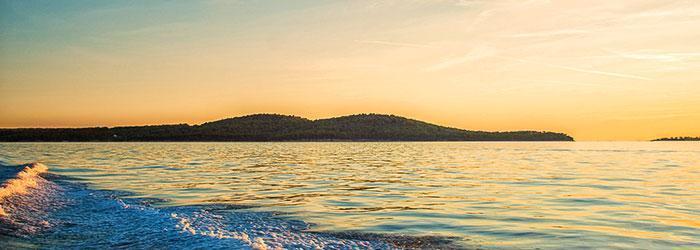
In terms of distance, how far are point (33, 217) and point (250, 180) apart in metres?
14.7

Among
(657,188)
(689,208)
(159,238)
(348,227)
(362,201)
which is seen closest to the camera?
(159,238)


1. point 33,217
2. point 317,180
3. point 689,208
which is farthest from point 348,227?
point 317,180

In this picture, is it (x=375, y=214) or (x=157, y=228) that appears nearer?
(x=157, y=228)

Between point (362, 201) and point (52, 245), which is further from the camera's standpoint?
point (362, 201)

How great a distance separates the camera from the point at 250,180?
2869 centimetres

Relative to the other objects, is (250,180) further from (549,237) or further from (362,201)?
(549,237)

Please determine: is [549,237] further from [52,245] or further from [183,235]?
[52,245]

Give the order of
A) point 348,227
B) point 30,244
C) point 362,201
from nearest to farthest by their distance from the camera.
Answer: point 30,244 → point 348,227 → point 362,201

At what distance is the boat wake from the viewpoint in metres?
11.2

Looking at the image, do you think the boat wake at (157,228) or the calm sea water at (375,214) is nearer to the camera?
the boat wake at (157,228)

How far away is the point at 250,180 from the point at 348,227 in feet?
50.7

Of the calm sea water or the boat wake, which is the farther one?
the calm sea water

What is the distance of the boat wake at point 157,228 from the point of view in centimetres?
1117

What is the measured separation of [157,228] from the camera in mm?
12906
